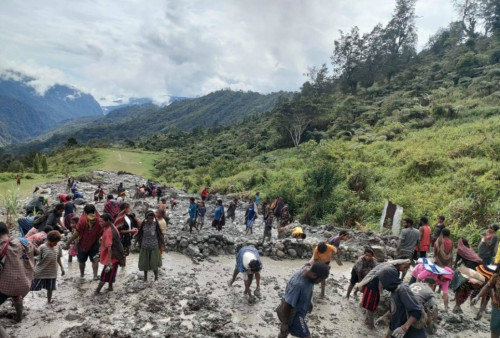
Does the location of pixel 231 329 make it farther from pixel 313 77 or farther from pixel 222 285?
pixel 313 77

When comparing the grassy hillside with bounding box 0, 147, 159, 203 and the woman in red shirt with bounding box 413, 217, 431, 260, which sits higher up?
the grassy hillside with bounding box 0, 147, 159, 203

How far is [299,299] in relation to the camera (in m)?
4.65

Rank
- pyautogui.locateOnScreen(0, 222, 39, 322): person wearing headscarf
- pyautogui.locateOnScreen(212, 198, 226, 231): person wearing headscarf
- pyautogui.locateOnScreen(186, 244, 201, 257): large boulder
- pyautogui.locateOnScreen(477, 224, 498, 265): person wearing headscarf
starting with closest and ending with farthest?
1. pyautogui.locateOnScreen(0, 222, 39, 322): person wearing headscarf
2. pyautogui.locateOnScreen(477, 224, 498, 265): person wearing headscarf
3. pyautogui.locateOnScreen(186, 244, 201, 257): large boulder
4. pyautogui.locateOnScreen(212, 198, 226, 231): person wearing headscarf

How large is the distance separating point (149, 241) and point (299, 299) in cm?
451

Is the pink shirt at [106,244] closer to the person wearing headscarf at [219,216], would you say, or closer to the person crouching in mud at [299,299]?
the person crouching in mud at [299,299]

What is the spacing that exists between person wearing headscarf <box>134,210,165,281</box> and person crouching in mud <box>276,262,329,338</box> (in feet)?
13.5

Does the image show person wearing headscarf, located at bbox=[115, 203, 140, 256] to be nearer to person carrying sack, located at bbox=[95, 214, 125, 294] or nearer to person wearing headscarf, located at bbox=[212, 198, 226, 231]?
person carrying sack, located at bbox=[95, 214, 125, 294]

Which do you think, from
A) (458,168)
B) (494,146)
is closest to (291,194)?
(458,168)

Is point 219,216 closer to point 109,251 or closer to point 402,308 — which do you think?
point 109,251

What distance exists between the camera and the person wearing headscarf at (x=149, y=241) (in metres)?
7.81

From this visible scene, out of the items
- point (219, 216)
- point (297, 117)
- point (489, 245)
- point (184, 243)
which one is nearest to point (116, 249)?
point (184, 243)

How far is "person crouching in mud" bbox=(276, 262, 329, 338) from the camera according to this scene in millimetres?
4452

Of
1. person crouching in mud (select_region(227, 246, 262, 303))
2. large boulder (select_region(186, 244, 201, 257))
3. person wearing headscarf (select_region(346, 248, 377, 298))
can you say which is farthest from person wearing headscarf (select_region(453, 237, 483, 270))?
large boulder (select_region(186, 244, 201, 257))

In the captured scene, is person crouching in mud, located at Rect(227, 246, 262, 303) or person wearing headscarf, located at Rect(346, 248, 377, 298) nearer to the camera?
person crouching in mud, located at Rect(227, 246, 262, 303)
